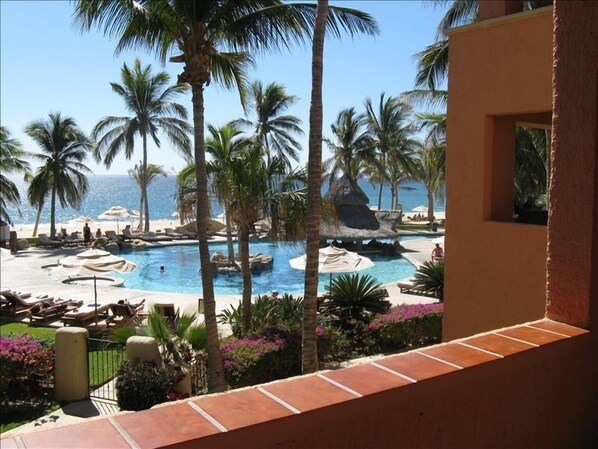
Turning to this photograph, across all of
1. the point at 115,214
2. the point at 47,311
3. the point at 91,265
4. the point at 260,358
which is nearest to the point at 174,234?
the point at 115,214

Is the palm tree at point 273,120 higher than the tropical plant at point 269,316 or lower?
higher

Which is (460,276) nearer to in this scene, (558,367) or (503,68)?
(503,68)

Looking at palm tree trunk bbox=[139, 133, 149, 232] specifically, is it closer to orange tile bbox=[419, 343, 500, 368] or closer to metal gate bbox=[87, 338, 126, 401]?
metal gate bbox=[87, 338, 126, 401]

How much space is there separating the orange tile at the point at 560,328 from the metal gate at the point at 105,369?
354 inches

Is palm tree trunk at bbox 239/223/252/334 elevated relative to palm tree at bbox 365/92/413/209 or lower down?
lower down

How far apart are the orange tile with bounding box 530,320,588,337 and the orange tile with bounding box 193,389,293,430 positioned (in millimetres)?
1717

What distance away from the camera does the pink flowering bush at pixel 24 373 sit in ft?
32.4

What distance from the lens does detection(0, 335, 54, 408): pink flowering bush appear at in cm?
988

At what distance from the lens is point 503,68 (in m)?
7.60

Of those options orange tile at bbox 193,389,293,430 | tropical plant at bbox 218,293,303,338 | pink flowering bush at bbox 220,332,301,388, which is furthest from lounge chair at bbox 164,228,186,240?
orange tile at bbox 193,389,293,430

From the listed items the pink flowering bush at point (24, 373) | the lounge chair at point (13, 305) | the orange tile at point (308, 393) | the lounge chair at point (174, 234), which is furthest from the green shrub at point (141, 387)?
the lounge chair at point (174, 234)

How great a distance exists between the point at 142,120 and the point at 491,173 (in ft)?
115

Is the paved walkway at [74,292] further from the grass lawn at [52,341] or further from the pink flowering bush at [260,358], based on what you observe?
the pink flowering bush at [260,358]

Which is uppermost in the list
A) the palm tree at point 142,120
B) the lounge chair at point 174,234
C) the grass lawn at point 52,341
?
the palm tree at point 142,120
